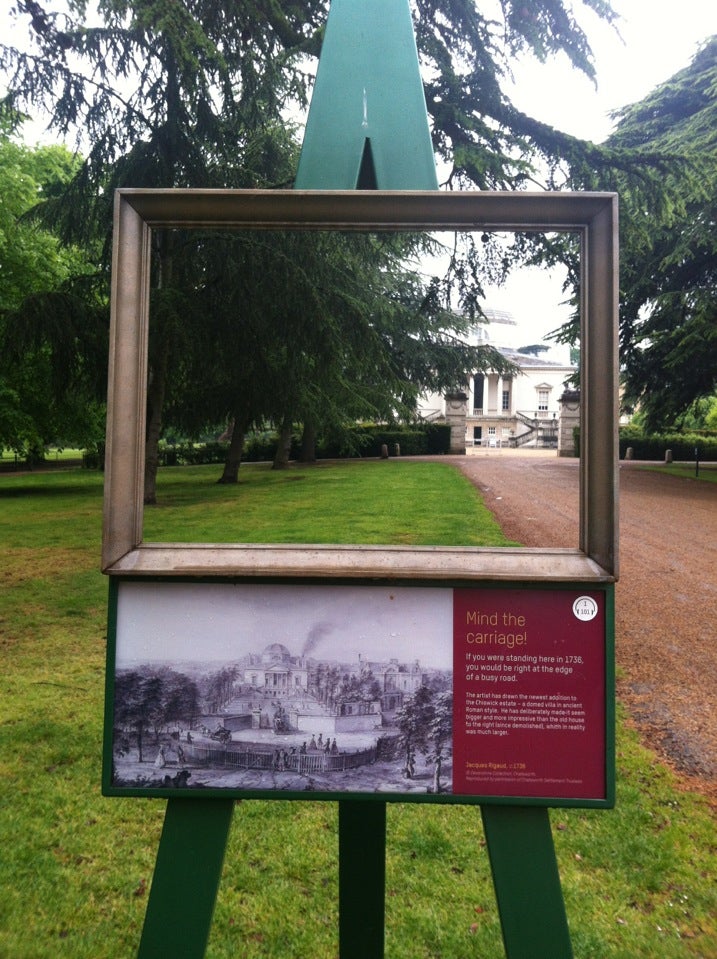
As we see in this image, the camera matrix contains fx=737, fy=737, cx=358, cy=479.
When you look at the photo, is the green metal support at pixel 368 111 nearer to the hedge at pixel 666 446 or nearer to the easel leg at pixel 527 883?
the easel leg at pixel 527 883

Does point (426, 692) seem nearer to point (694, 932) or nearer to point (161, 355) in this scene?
point (694, 932)

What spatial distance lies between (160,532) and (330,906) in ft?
4.98

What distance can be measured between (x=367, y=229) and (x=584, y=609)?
0.85 m

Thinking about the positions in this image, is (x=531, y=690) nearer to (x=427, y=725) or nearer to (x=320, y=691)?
(x=427, y=725)

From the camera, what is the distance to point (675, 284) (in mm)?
15820

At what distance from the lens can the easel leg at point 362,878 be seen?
179cm

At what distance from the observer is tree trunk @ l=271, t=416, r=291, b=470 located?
4068 mm

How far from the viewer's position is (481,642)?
4.60 feet

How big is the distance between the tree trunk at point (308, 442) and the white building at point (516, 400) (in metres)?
1.84

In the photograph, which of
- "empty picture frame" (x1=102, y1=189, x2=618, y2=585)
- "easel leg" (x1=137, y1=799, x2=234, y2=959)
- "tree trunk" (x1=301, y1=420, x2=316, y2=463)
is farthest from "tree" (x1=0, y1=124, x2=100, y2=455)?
"easel leg" (x1=137, y1=799, x2=234, y2=959)

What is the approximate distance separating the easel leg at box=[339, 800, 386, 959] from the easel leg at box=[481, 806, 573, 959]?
1.31 feet

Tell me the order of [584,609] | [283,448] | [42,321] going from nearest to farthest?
[584,609] → [283,448] → [42,321]

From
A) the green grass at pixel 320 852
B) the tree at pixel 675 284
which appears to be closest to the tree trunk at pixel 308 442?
the green grass at pixel 320 852

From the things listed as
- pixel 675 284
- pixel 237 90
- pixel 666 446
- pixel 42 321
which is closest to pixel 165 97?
pixel 237 90
